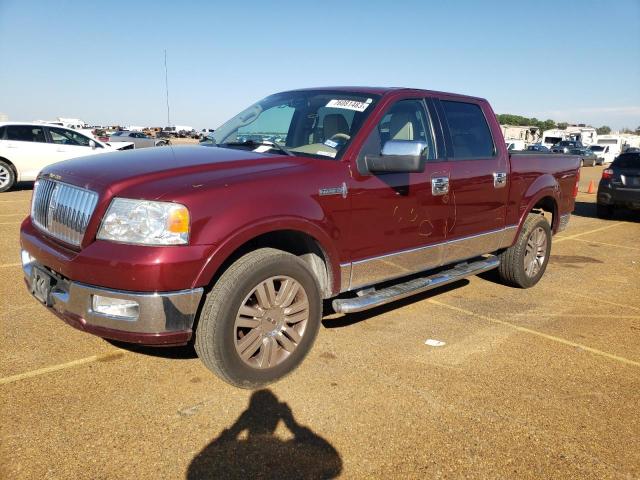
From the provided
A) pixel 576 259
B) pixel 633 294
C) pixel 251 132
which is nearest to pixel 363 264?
pixel 251 132

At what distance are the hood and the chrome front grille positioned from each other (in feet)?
0.20

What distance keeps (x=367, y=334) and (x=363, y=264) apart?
710 mm

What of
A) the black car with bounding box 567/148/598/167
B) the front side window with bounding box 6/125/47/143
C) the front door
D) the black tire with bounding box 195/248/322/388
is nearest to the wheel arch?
the black tire with bounding box 195/248/322/388

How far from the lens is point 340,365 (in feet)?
11.4

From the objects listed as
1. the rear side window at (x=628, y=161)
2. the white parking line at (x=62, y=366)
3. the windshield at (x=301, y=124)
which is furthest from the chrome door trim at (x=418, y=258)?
the rear side window at (x=628, y=161)

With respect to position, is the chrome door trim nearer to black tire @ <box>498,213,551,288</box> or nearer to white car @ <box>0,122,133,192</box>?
black tire @ <box>498,213,551,288</box>

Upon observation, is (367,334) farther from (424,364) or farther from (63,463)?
(63,463)

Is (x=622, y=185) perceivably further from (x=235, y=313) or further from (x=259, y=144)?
(x=235, y=313)

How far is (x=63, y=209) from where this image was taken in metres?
3.05

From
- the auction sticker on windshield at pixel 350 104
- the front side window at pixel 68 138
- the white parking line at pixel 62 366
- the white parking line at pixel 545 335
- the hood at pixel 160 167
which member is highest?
the auction sticker on windshield at pixel 350 104

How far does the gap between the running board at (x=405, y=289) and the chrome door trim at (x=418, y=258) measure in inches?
3.3

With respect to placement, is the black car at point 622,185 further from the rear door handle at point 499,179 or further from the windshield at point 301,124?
→ the windshield at point 301,124

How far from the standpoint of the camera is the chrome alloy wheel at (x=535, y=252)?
5.49m

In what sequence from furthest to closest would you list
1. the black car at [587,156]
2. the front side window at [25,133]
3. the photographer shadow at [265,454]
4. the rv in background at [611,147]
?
the rv in background at [611,147]
the black car at [587,156]
the front side window at [25,133]
the photographer shadow at [265,454]
